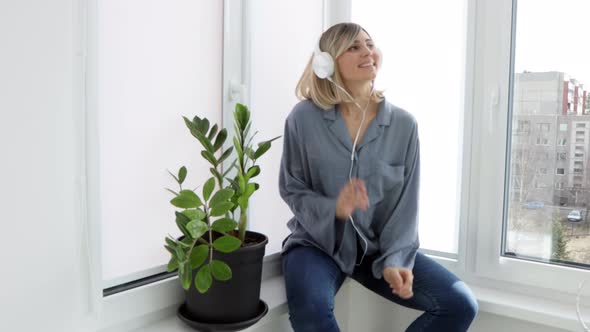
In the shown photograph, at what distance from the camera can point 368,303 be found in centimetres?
172

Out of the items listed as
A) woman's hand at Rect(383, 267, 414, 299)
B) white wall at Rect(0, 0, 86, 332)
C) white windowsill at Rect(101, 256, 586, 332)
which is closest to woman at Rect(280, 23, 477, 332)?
woman's hand at Rect(383, 267, 414, 299)

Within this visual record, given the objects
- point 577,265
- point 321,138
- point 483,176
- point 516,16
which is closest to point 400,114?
point 321,138

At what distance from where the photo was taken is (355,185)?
53.8 inches

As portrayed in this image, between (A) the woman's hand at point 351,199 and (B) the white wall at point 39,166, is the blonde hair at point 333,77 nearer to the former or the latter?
(A) the woman's hand at point 351,199

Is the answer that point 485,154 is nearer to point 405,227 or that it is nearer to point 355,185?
point 405,227

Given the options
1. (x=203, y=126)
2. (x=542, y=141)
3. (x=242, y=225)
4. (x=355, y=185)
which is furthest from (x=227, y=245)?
(x=542, y=141)

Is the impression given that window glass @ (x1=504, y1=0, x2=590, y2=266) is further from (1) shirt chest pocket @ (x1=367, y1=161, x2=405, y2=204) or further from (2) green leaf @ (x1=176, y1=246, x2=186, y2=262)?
(2) green leaf @ (x1=176, y1=246, x2=186, y2=262)

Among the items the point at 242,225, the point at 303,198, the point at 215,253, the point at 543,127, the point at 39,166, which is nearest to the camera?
the point at 39,166

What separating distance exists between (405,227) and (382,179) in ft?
0.52

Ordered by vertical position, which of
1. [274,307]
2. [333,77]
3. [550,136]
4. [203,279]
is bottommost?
[274,307]

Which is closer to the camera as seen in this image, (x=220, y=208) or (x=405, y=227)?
(x=220, y=208)

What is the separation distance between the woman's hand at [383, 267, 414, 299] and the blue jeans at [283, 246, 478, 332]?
0.08 m

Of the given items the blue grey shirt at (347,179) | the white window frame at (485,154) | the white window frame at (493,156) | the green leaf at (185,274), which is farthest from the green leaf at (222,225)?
the white window frame at (493,156)

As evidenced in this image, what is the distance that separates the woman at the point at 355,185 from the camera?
1376 millimetres
